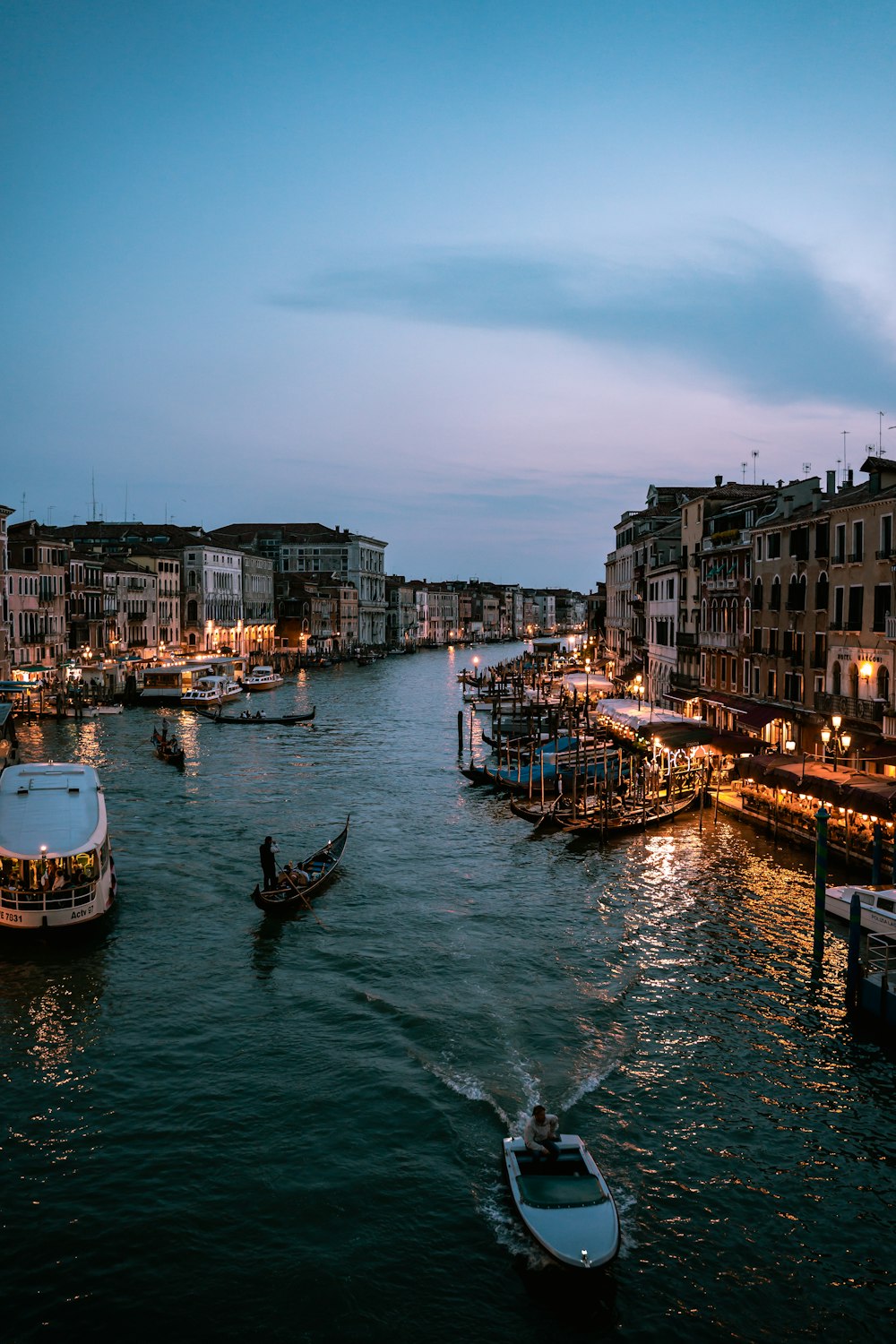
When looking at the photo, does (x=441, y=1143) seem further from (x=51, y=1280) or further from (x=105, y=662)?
(x=105, y=662)

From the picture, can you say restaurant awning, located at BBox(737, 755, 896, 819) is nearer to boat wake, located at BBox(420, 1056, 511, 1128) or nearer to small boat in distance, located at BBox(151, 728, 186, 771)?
boat wake, located at BBox(420, 1056, 511, 1128)

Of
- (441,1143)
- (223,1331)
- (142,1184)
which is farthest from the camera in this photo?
(441,1143)

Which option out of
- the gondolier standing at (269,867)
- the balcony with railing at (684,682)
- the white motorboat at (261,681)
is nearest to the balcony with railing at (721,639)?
the balcony with railing at (684,682)

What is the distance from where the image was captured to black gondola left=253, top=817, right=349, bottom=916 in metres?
22.3

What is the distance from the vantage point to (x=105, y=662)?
80.6 meters

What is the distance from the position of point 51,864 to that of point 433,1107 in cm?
946

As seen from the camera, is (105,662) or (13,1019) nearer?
(13,1019)

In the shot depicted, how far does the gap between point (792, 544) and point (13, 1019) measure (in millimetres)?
26496

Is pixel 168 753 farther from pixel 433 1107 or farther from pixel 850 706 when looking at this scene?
pixel 433 1107

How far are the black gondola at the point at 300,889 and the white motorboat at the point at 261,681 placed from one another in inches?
2305

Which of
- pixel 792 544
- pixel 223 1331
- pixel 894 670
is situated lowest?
pixel 223 1331

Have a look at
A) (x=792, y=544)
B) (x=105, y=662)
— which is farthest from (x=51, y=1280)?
(x=105, y=662)

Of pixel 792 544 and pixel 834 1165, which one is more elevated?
pixel 792 544

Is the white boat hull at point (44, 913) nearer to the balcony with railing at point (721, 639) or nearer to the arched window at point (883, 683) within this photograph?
the arched window at point (883, 683)
